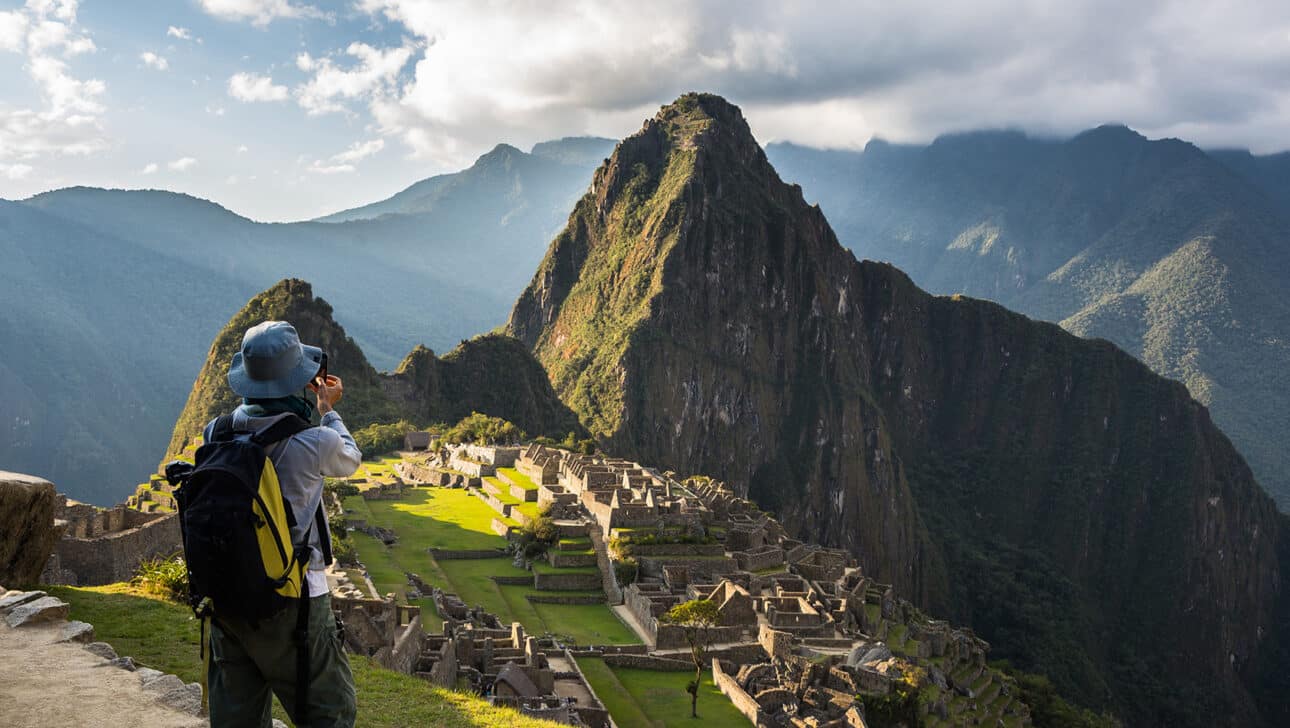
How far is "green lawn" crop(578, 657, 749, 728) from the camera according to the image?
2553 cm

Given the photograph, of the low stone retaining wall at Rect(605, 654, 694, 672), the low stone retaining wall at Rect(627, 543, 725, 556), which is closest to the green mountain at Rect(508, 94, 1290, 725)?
the low stone retaining wall at Rect(627, 543, 725, 556)

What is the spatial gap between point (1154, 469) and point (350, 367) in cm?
13294

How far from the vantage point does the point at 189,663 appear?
11.2 m

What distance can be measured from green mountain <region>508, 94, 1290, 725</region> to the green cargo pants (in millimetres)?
109043

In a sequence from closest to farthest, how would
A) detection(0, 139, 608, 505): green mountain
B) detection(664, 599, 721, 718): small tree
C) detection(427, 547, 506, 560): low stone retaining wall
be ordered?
detection(664, 599, 721, 718): small tree → detection(427, 547, 506, 560): low stone retaining wall → detection(0, 139, 608, 505): green mountain

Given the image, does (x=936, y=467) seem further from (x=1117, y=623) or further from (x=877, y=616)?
(x=877, y=616)

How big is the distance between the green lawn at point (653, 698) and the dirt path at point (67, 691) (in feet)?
56.5

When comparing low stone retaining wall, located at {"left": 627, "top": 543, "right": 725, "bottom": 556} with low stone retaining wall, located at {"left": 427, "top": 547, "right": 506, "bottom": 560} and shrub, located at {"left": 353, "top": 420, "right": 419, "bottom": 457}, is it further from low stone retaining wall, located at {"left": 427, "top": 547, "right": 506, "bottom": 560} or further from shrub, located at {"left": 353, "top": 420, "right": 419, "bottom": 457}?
shrub, located at {"left": 353, "top": 420, "right": 419, "bottom": 457}

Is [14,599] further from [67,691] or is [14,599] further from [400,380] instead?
[400,380]

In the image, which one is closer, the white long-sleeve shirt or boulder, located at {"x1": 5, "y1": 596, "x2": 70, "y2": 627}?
the white long-sleeve shirt

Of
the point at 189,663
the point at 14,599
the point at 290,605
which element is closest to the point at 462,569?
the point at 189,663

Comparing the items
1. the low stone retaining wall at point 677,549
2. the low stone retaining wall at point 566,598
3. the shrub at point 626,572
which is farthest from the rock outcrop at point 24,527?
the low stone retaining wall at point 677,549

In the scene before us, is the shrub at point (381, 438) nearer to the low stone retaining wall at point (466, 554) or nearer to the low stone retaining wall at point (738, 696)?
the low stone retaining wall at point (466, 554)

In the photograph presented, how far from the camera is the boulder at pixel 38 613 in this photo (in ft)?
32.3
